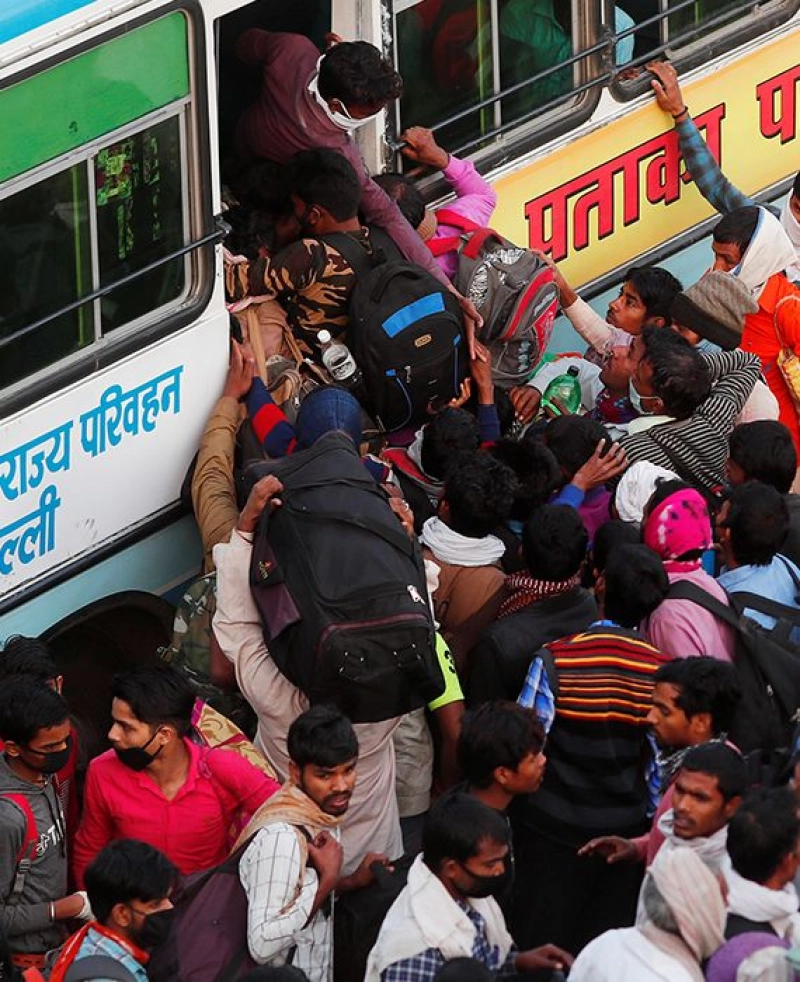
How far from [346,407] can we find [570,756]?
1.27 metres

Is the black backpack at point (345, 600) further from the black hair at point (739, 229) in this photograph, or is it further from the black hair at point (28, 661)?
the black hair at point (739, 229)

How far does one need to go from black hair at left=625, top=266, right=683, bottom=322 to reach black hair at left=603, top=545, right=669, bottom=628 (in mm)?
1818

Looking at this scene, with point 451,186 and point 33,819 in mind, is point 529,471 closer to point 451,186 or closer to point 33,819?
point 451,186

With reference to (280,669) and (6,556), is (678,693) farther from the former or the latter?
(6,556)

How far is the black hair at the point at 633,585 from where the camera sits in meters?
6.15

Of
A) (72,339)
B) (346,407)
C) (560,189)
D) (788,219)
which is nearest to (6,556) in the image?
(72,339)

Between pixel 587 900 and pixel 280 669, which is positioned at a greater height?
pixel 280 669

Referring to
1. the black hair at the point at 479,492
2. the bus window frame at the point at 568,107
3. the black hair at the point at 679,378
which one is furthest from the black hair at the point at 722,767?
the bus window frame at the point at 568,107

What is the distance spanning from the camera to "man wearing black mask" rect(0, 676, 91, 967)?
5.62m

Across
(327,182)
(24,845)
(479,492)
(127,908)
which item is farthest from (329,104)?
(127,908)

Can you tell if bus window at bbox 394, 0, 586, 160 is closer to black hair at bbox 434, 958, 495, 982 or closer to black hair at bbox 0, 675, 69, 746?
black hair at bbox 0, 675, 69, 746

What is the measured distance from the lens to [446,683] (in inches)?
245

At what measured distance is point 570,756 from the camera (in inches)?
235

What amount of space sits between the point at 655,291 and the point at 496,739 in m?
2.67
